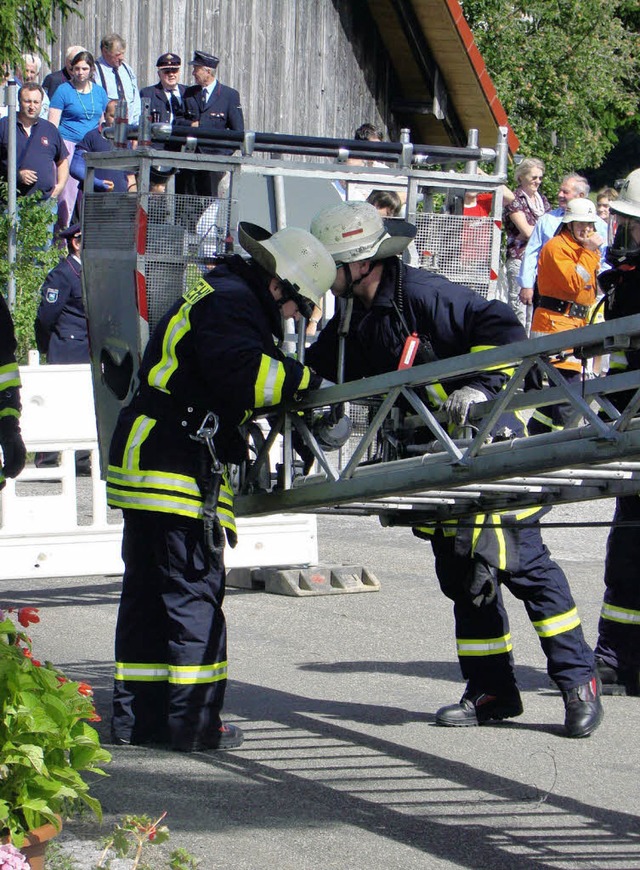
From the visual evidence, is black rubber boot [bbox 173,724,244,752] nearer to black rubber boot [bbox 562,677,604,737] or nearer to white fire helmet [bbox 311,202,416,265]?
black rubber boot [bbox 562,677,604,737]

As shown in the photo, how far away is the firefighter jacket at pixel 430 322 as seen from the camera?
205 inches

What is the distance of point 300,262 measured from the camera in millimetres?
5137

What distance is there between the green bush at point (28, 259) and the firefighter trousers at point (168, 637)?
6904mm

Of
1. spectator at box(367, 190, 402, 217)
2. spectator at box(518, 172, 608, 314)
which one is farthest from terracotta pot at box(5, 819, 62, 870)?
spectator at box(518, 172, 608, 314)

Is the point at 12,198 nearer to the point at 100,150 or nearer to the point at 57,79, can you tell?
the point at 100,150

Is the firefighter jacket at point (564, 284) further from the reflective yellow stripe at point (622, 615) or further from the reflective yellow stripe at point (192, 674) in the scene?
the reflective yellow stripe at point (192, 674)

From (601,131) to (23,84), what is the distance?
1375 cm

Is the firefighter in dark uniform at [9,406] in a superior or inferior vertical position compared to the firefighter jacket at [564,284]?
inferior

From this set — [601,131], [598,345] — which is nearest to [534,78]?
[601,131]

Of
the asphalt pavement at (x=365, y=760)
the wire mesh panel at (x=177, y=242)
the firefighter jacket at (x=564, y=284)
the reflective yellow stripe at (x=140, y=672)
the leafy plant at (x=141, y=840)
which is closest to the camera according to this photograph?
the leafy plant at (x=141, y=840)

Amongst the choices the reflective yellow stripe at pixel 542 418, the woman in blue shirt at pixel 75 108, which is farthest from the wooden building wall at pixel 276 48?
the reflective yellow stripe at pixel 542 418

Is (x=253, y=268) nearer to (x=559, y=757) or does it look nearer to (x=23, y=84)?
Answer: (x=559, y=757)

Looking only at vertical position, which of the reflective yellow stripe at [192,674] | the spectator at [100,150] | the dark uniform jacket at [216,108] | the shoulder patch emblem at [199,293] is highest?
the dark uniform jacket at [216,108]

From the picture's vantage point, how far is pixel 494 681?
5824 mm
